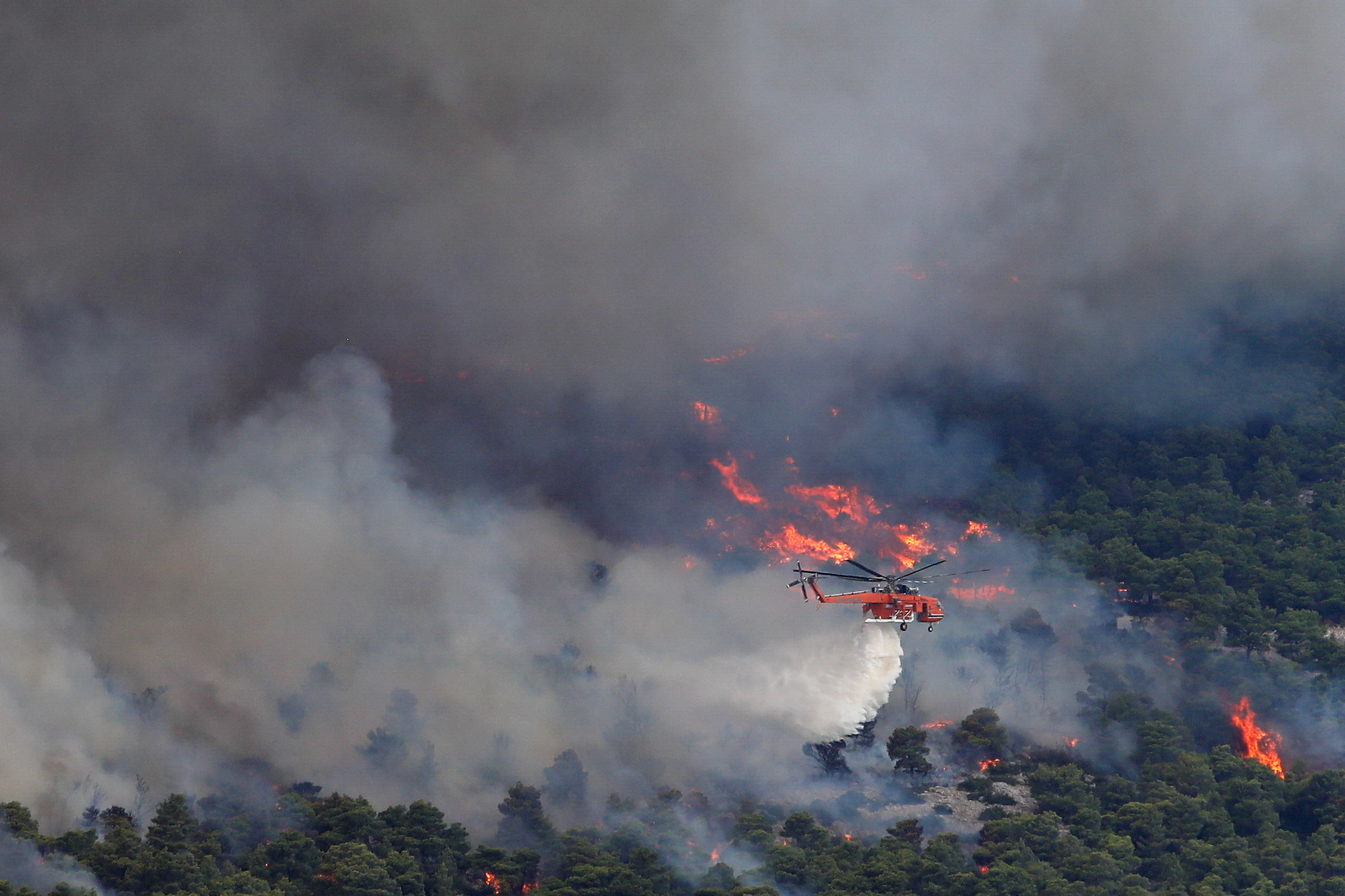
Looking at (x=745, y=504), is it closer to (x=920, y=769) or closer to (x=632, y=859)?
(x=920, y=769)

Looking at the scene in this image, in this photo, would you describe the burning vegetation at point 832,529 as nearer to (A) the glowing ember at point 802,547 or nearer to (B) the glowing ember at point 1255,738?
(A) the glowing ember at point 802,547

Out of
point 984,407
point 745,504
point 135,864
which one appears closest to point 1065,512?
point 984,407

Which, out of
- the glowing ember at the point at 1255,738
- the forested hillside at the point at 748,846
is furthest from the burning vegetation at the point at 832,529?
the forested hillside at the point at 748,846

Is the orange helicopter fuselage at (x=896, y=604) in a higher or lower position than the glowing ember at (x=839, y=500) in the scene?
lower

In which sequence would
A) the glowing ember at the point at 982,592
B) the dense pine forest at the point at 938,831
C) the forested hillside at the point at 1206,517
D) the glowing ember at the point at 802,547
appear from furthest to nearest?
the glowing ember at the point at 802,547
the glowing ember at the point at 982,592
the forested hillside at the point at 1206,517
the dense pine forest at the point at 938,831

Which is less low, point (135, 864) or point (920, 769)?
point (920, 769)

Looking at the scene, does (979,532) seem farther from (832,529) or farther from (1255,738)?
(1255,738)
